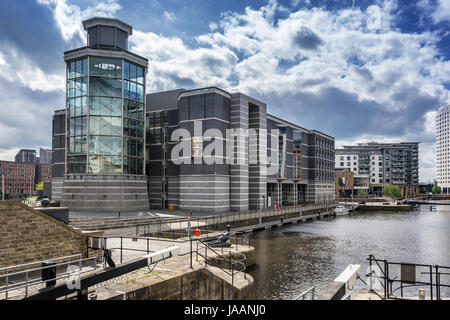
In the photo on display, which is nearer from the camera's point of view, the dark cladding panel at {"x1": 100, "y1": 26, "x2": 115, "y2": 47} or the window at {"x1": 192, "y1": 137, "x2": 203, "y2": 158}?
the dark cladding panel at {"x1": 100, "y1": 26, "x2": 115, "y2": 47}

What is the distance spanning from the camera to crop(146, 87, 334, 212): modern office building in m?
56.3

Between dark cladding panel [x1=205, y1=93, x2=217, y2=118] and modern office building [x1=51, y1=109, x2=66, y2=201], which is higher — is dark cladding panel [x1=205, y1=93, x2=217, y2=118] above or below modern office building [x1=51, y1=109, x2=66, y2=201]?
above

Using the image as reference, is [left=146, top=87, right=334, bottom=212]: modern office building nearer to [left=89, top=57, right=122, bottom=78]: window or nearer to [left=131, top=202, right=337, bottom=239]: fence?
[left=131, top=202, right=337, bottom=239]: fence

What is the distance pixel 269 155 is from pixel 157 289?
6028 cm

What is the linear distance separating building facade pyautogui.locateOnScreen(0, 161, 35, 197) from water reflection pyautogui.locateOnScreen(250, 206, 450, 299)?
164 m

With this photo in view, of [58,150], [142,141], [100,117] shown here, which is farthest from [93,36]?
[58,150]

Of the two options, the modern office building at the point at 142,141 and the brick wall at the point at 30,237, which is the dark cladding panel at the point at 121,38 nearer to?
the modern office building at the point at 142,141

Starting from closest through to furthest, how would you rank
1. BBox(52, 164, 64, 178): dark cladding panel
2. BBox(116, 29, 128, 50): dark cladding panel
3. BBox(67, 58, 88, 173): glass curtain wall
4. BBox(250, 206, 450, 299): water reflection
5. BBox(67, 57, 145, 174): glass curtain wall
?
BBox(250, 206, 450, 299): water reflection → BBox(67, 57, 145, 174): glass curtain wall → BBox(67, 58, 88, 173): glass curtain wall → BBox(116, 29, 128, 50): dark cladding panel → BBox(52, 164, 64, 178): dark cladding panel

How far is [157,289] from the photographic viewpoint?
47.1 ft

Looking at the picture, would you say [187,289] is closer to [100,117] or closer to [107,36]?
[100,117]

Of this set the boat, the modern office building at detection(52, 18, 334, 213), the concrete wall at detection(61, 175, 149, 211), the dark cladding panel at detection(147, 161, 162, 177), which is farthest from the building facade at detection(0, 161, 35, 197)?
the boat

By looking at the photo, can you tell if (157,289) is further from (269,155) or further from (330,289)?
(269,155)

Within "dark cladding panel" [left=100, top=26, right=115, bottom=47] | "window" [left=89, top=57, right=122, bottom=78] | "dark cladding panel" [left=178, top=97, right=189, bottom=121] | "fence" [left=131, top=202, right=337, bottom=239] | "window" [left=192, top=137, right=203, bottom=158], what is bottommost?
"fence" [left=131, top=202, right=337, bottom=239]
